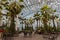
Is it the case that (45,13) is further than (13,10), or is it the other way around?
(45,13)

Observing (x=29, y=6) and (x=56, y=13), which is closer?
(x=29, y=6)

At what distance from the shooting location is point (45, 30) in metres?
19.1

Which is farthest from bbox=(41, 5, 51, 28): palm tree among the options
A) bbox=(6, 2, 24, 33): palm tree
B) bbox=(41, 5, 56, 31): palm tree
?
bbox=(6, 2, 24, 33): palm tree

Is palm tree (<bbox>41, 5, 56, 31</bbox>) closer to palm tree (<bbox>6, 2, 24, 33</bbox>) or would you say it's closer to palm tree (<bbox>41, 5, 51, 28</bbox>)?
palm tree (<bbox>41, 5, 51, 28</bbox>)

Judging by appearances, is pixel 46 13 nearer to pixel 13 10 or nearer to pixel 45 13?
pixel 45 13

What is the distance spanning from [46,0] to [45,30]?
3.08 meters

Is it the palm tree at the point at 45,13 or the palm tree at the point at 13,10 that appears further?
the palm tree at the point at 45,13

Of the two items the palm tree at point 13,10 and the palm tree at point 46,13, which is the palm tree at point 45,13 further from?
the palm tree at point 13,10

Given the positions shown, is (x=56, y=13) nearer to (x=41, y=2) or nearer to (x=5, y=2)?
(x=41, y=2)

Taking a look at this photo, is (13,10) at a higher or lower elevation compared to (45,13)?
higher

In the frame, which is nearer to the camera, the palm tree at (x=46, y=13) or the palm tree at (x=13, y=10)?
the palm tree at (x=13, y=10)

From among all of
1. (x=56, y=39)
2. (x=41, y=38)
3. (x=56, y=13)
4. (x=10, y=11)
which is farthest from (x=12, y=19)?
(x=56, y=13)

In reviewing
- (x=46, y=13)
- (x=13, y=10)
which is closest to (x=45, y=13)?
(x=46, y=13)

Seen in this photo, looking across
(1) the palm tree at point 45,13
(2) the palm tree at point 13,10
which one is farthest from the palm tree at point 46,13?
(2) the palm tree at point 13,10
